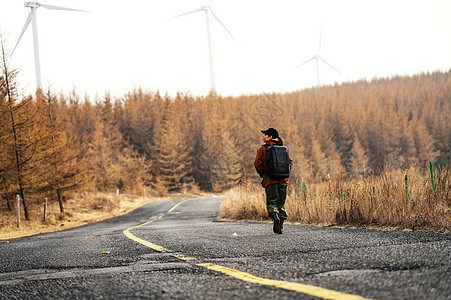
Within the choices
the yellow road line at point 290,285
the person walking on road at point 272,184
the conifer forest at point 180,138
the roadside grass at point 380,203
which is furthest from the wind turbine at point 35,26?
the yellow road line at point 290,285

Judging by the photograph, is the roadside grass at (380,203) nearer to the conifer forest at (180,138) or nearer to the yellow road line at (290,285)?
the yellow road line at (290,285)

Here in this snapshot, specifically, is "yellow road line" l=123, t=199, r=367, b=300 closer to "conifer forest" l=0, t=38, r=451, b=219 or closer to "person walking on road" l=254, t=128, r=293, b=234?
"person walking on road" l=254, t=128, r=293, b=234

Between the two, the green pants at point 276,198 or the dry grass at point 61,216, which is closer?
the green pants at point 276,198

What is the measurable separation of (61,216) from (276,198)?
19.7 meters

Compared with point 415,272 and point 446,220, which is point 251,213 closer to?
point 446,220

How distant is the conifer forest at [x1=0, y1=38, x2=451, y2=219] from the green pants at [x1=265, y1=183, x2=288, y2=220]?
18.5 meters

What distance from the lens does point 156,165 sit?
73.4m

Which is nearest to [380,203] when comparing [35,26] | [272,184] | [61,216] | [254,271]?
[272,184]

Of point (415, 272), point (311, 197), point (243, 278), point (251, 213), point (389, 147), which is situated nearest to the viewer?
point (415, 272)

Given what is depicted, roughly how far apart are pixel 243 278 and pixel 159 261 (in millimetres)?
1654

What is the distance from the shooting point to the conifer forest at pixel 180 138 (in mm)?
23831

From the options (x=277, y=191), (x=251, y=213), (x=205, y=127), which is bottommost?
(x=251, y=213)

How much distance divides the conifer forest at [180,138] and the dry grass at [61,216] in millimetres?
1101

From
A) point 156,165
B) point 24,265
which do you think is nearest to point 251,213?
point 24,265
